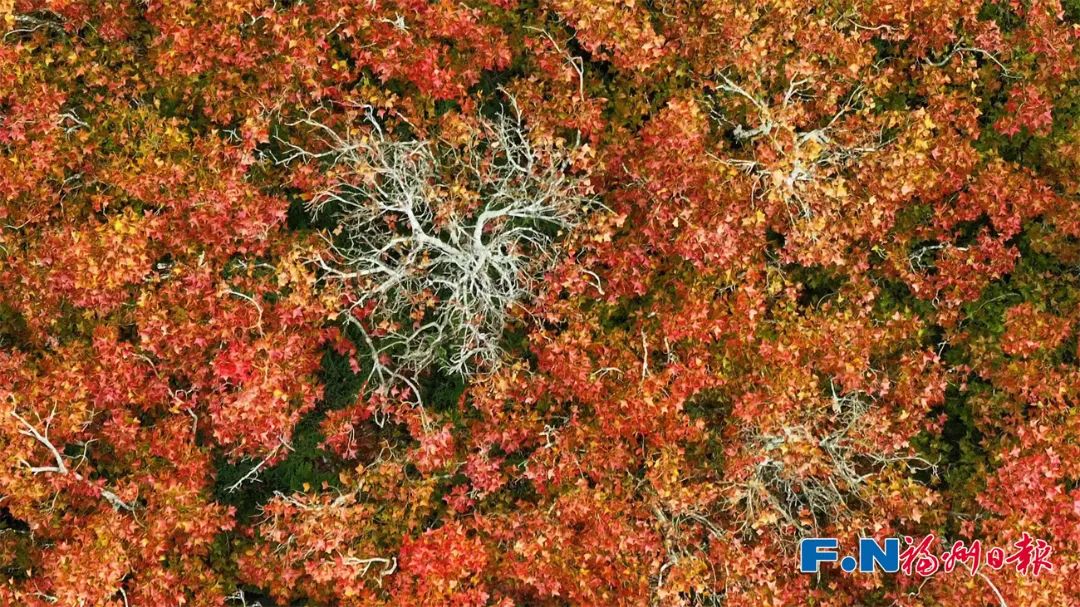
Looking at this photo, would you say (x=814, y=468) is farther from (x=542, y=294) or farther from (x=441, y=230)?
(x=441, y=230)

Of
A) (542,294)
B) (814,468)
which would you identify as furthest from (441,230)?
(814,468)

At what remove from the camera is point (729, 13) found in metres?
9.86

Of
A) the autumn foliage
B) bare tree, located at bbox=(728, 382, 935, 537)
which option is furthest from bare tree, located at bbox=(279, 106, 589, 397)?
bare tree, located at bbox=(728, 382, 935, 537)

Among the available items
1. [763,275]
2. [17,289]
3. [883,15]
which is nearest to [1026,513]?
[763,275]

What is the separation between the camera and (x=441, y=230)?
36.3 ft

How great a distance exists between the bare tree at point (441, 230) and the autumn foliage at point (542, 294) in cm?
9
